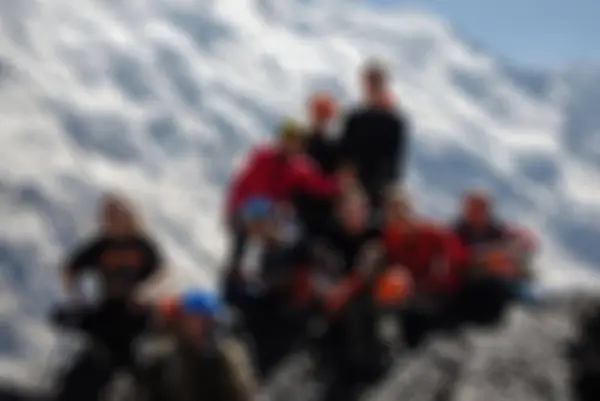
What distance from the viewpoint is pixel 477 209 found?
14422 millimetres

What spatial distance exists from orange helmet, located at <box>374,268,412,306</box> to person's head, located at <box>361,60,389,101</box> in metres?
2.86

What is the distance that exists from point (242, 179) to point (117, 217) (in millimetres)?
2436

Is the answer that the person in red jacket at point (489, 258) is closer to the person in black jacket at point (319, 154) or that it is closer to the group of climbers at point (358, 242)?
the group of climbers at point (358, 242)

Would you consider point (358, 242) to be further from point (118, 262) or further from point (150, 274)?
point (118, 262)

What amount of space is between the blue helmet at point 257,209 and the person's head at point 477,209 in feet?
7.24

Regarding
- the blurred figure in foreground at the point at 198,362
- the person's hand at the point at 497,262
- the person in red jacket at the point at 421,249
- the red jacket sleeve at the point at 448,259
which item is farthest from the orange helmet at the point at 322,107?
the blurred figure in foreground at the point at 198,362

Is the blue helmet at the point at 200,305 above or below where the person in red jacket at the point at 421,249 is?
below

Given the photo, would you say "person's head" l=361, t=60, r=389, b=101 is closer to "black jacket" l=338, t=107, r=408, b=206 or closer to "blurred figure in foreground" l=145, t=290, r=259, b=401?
"black jacket" l=338, t=107, r=408, b=206

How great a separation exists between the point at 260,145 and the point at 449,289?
2739mm

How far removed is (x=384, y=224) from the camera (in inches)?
563

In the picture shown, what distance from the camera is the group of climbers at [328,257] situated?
41.2 ft

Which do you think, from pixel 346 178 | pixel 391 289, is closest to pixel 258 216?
pixel 346 178

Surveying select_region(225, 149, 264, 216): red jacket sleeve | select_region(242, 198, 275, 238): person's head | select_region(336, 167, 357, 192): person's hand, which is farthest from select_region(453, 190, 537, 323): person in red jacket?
select_region(225, 149, 264, 216): red jacket sleeve

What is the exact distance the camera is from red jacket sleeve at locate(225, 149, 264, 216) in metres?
14.5
